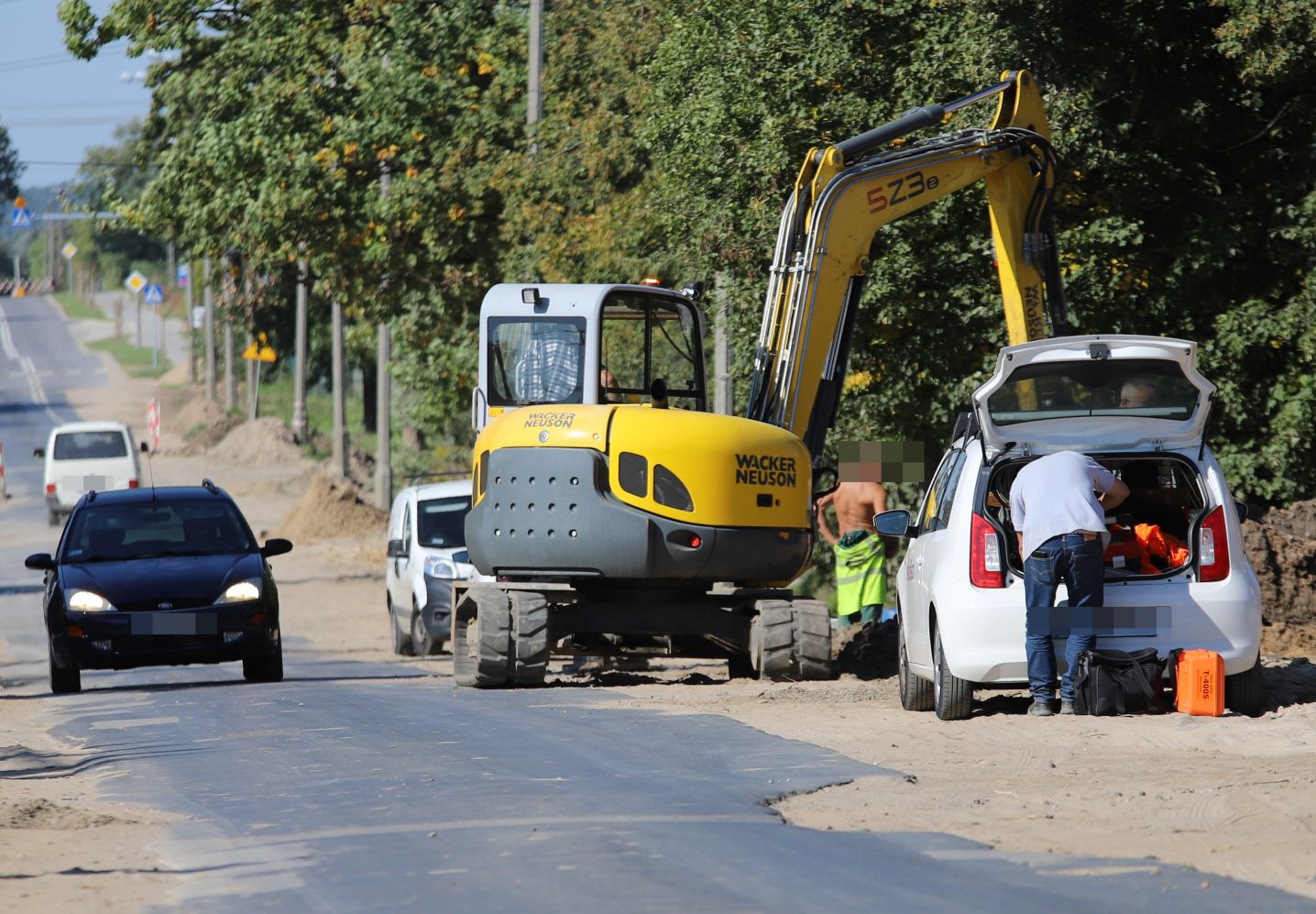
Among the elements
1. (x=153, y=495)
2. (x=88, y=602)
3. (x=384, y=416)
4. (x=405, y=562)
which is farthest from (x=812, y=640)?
(x=384, y=416)

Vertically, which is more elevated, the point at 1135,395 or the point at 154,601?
the point at 1135,395

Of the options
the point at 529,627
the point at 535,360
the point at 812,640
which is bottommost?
the point at 812,640

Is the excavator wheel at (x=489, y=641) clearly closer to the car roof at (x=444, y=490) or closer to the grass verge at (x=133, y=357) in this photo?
the car roof at (x=444, y=490)

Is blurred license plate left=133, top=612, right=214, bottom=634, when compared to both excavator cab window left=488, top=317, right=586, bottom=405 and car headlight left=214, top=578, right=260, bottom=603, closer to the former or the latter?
car headlight left=214, top=578, right=260, bottom=603

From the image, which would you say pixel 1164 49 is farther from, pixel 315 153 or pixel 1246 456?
pixel 315 153

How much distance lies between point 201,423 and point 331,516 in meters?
31.0

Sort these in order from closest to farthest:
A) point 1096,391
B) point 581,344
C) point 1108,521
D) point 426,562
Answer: point 1108,521 < point 1096,391 < point 581,344 < point 426,562

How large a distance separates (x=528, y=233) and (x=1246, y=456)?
1147cm

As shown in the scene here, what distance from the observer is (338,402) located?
4469cm

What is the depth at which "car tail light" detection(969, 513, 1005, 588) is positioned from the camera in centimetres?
1116

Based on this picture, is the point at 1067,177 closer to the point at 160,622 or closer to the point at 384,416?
the point at 160,622

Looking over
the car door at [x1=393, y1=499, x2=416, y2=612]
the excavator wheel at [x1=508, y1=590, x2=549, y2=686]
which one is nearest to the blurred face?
the excavator wheel at [x1=508, y1=590, x2=549, y2=686]

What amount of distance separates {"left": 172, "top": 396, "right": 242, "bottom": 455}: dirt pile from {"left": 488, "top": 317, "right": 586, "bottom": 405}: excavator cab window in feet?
151

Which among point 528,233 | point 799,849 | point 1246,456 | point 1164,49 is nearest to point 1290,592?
point 1246,456
